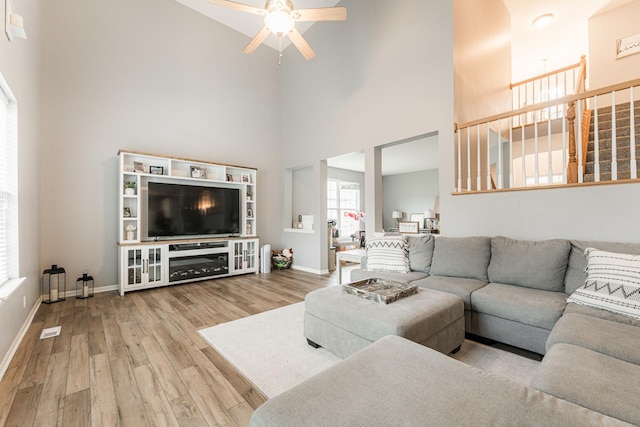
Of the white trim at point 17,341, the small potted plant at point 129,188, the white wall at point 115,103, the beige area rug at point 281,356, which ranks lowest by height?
the beige area rug at point 281,356

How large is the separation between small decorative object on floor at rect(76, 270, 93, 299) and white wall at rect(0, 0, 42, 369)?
0.40 metres

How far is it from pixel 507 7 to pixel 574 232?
185 inches

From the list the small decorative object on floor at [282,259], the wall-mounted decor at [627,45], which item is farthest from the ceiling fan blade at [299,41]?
the wall-mounted decor at [627,45]

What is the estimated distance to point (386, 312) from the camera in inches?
73.1

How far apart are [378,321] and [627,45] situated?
22.7 feet

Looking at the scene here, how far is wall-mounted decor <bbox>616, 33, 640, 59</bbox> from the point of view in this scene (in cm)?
475

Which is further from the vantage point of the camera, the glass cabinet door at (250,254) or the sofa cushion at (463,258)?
the glass cabinet door at (250,254)

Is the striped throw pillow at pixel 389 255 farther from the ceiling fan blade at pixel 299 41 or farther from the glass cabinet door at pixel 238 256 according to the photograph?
the glass cabinet door at pixel 238 256

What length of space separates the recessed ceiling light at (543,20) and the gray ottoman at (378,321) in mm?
5954

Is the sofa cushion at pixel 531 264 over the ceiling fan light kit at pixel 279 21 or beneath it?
beneath

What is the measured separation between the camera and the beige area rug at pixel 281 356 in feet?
6.13

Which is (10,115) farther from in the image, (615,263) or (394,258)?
(615,263)

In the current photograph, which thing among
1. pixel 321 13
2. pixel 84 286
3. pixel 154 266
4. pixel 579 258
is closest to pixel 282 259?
pixel 154 266

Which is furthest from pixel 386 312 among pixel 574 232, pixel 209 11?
pixel 209 11
